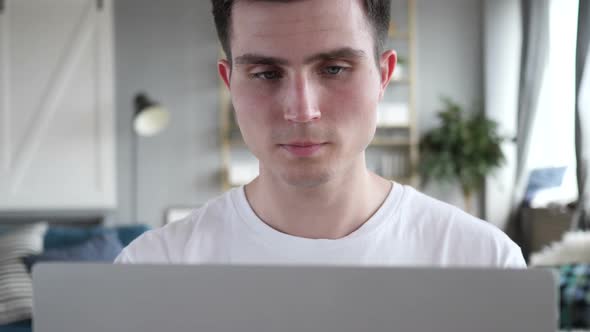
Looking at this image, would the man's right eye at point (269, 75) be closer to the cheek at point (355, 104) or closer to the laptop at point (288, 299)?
the cheek at point (355, 104)

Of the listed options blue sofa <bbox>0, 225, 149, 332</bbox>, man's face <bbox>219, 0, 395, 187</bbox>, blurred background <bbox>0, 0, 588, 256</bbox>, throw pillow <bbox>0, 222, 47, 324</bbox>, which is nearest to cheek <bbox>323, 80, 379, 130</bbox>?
man's face <bbox>219, 0, 395, 187</bbox>

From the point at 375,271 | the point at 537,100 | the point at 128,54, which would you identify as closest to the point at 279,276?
the point at 375,271

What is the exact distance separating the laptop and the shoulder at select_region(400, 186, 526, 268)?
609mm

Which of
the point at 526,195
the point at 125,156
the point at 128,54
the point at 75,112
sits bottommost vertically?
the point at 526,195

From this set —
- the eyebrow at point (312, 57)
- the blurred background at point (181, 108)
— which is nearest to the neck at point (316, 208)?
the eyebrow at point (312, 57)

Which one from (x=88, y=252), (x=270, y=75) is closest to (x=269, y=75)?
(x=270, y=75)

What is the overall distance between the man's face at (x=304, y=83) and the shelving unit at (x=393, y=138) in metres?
5.10

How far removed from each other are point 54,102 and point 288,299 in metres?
5.75

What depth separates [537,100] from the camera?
19.2 ft

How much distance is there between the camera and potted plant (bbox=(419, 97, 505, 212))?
19.9ft

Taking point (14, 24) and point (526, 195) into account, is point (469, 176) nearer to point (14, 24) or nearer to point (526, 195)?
point (526, 195)

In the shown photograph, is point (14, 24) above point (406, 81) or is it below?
above

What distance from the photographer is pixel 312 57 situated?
3.70 feet

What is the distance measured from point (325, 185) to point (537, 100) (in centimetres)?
504
